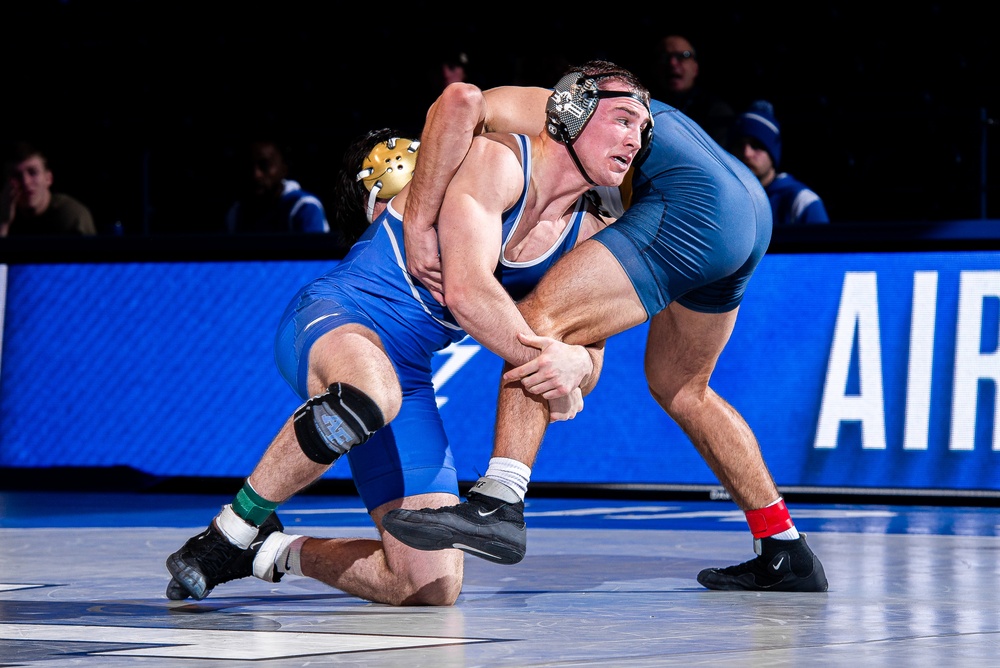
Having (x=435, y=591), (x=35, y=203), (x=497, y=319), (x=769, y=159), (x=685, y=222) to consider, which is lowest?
(x=435, y=591)

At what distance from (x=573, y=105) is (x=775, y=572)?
1.42 m

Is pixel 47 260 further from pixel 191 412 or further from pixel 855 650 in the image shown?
pixel 855 650

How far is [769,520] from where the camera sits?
15.1 feet

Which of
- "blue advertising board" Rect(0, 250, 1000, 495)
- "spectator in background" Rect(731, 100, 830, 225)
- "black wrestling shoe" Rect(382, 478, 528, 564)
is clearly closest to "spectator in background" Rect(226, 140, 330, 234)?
"blue advertising board" Rect(0, 250, 1000, 495)

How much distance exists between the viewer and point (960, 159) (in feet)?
28.4

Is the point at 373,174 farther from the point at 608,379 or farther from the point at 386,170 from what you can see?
the point at 608,379

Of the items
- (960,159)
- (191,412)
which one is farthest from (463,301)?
(960,159)

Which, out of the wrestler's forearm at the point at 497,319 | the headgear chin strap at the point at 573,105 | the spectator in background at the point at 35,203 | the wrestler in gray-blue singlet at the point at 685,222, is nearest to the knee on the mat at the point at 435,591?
the wrestler's forearm at the point at 497,319

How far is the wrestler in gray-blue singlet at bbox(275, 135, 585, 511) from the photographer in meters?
4.36

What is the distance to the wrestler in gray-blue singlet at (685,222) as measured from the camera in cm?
418

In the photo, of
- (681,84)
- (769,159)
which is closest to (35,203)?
(681,84)

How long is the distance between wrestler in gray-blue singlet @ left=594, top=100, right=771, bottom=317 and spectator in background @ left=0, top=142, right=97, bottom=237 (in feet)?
16.7

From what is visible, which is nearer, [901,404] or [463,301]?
[463,301]

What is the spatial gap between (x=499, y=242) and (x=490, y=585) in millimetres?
1134
